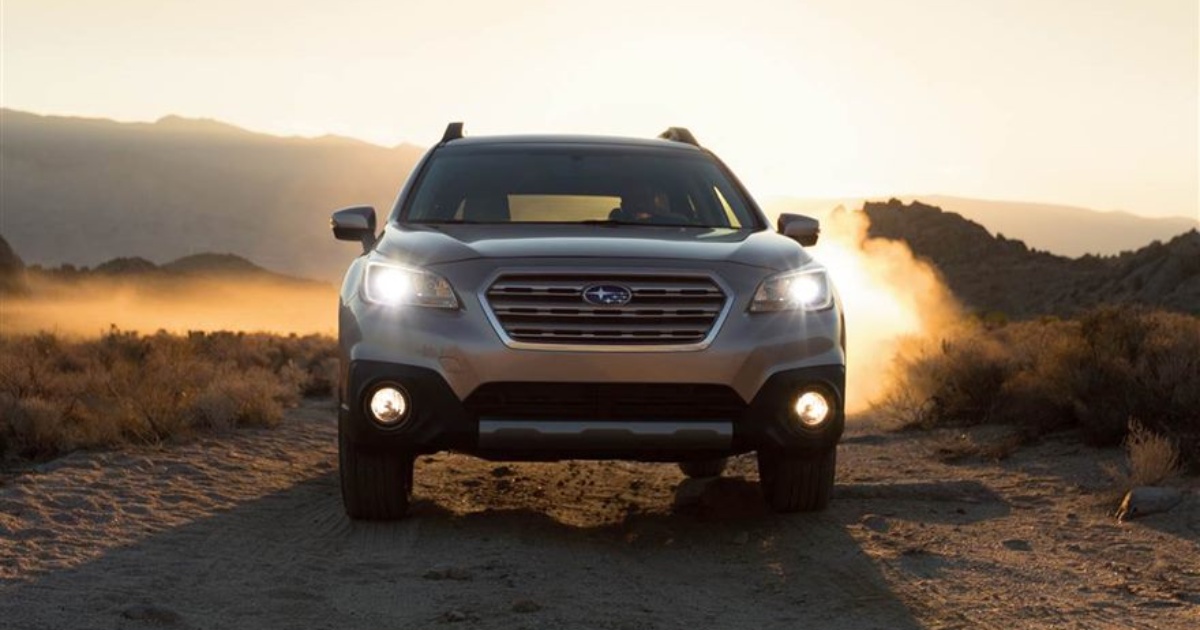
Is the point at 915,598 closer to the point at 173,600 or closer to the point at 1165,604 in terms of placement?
the point at 1165,604

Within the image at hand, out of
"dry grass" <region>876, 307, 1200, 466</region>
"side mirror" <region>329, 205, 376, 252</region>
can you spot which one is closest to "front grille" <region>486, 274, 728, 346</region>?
"side mirror" <region>329, 205, 376, 252</region>

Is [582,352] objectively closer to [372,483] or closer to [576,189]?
[372,483]

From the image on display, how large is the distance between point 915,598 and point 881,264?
4904cm

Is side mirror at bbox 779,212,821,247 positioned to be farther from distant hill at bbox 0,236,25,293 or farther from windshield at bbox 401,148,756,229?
distant hill at bbox 0,236,25,293

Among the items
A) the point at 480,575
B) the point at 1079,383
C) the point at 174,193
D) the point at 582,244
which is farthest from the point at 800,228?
the point at 174,193

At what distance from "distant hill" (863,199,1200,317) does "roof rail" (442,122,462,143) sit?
1086 inches

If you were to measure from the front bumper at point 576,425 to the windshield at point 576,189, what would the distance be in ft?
4.91

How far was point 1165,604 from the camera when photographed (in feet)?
21.0

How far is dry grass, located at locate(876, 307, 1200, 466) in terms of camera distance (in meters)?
10.5

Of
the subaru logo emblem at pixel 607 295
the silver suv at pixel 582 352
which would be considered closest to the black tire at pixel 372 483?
the silver suv at pixel 582 352

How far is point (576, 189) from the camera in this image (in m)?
8.95

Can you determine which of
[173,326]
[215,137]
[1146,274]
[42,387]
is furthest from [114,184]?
[42,387]

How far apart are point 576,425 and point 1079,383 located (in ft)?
17.8

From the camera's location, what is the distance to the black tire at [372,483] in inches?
303
